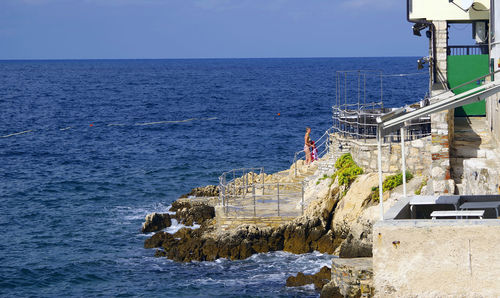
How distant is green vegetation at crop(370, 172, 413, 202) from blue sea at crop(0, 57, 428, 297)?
7.82 ft

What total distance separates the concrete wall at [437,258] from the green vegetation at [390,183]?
1145cm

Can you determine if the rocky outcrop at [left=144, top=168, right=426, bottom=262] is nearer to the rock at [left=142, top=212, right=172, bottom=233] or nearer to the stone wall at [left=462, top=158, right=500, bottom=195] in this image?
the rock at [left=142, top=212, right=172, bottom=233]

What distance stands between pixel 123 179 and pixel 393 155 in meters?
19.5

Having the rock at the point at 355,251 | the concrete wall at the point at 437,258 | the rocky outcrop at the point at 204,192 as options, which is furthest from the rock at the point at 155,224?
the concrete wall at the point at 437,258

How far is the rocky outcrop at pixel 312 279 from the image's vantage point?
20391 mm

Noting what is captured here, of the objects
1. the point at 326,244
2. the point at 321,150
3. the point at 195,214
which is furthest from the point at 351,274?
the point at 321,150

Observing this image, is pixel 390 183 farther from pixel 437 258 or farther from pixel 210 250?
pixel 437 258

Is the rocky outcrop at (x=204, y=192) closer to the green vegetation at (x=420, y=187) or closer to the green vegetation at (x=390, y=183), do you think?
the green vegetation at (x=390, y=183)

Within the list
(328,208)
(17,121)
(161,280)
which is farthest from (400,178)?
(17,121)

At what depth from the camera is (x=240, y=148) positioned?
5034 centimetres

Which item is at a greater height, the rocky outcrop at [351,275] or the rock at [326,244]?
the rocky outcrop at [351,275]

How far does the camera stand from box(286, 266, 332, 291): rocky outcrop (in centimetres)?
2039

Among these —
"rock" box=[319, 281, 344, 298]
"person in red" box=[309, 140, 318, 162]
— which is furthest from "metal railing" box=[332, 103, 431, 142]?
"rock" box=[319, 281, 344, 298]

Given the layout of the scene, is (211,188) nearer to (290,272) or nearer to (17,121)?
(290,272)
